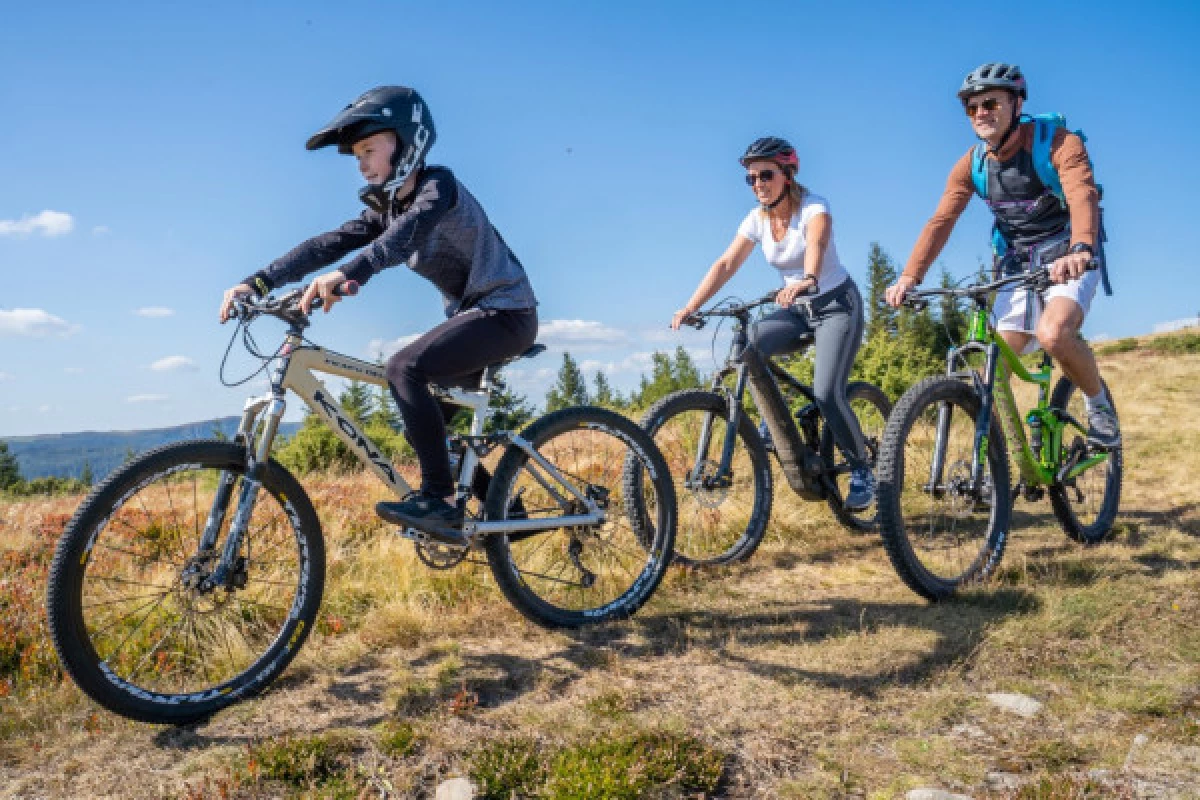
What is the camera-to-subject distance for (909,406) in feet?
15.9

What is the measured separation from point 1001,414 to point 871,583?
1.38m

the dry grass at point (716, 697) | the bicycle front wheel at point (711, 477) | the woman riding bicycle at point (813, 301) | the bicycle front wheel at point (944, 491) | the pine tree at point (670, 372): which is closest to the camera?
the dry grass at point (716, 697)

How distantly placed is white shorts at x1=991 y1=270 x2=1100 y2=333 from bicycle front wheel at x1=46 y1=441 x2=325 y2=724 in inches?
175

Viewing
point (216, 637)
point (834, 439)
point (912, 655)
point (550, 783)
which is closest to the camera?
point (550, 783)

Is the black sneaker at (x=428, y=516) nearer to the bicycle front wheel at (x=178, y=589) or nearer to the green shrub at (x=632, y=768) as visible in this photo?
the bicycle front wheel at (x=178, y=589)

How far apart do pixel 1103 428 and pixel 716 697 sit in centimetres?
402

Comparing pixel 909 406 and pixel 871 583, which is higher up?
pixel 909 406

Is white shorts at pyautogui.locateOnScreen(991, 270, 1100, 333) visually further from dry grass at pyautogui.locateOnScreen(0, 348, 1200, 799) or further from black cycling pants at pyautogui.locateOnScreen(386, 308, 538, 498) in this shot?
black cycling pants at pyautogui.locateOnScreen(386, 308, 538, 498)

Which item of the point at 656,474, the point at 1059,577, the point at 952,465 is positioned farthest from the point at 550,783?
the point at 1059,577

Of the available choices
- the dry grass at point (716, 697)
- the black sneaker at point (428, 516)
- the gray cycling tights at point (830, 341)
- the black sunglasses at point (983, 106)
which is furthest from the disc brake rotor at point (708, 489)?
the black sunglasses at point (983, 106)

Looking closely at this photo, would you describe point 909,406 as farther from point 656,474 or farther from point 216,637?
point 216,637

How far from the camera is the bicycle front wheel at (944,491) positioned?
4.74 m

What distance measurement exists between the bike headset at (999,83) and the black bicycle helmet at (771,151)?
112 centimetres

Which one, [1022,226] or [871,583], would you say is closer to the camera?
[871,583]
